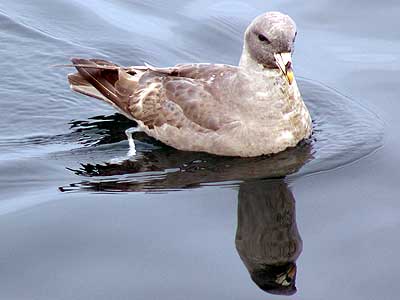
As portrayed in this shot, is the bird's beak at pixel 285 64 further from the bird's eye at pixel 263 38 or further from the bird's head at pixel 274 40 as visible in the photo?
the bird's eye at pixel 263 38

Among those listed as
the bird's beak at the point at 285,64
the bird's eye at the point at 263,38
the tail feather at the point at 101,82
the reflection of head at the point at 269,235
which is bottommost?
the reflection of head at the point at 269,235

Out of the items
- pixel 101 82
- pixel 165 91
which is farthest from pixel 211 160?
pixel 101 82

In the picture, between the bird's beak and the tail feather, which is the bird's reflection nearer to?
the tail feather

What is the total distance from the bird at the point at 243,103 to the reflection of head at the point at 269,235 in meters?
0.50

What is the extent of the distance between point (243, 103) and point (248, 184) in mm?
723

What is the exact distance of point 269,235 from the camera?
6746 millimetres

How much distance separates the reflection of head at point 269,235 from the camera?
20.6 feet

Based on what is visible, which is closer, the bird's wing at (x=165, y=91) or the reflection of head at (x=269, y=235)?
the reflection of head at (x=269, y=235)

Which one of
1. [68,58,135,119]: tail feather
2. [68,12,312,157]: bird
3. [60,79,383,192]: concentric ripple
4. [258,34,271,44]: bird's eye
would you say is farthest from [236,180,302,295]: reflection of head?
[68,58,135,119]: tail feather

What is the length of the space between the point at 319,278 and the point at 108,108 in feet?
10.6

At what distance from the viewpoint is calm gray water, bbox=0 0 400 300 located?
6297 millimetres

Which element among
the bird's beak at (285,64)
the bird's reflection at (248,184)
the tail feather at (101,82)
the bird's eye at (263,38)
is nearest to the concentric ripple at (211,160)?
the bird's reflection at (248,184)

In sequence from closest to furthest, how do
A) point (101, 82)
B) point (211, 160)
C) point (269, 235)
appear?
point (269, 235)
point (211, 160)
point (101, 82)

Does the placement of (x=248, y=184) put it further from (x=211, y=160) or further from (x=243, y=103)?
(x=243, y=103)
